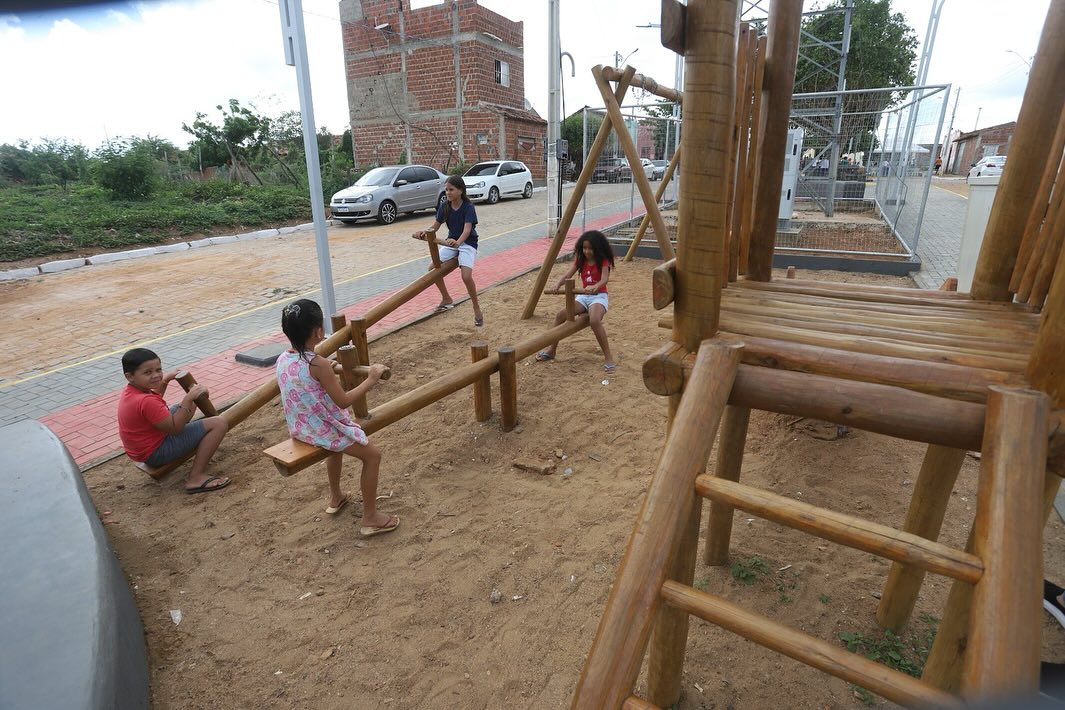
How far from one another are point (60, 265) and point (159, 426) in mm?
8962

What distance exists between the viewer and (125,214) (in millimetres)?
12172

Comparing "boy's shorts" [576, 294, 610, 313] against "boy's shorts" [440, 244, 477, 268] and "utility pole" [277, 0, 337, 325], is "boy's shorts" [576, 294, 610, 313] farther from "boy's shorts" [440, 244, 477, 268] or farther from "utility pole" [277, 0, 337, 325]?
"utility pole" [277, 0, 337, 325]

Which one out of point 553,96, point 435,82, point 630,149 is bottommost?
point 630,149

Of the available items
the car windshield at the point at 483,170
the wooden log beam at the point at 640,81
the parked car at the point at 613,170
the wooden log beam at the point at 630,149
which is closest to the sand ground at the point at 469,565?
the wooden log beam at the point at 630,149

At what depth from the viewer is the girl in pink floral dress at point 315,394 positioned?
2.46m

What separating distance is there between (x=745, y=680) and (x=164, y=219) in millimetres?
14385

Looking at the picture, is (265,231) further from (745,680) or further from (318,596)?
(745,680)

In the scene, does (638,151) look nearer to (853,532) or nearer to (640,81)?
(640,81)

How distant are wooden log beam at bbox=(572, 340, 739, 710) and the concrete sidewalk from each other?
367 centimetres

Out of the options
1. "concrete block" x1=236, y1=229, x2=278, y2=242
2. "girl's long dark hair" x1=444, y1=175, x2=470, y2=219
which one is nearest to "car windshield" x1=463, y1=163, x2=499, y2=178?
"concrete block" x1=236, y1=229, x2=278, y2=242

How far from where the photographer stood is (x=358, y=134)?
2639cm

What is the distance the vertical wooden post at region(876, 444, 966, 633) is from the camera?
198cm

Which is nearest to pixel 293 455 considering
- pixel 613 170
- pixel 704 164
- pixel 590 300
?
pixel 704 164

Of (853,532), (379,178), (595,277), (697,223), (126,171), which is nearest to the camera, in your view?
(853,532)
